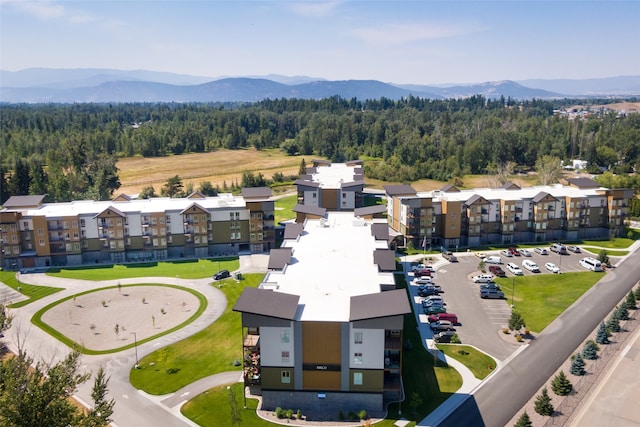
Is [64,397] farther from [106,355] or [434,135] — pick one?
[434,135]

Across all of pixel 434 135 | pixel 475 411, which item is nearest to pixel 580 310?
pixel 475 411

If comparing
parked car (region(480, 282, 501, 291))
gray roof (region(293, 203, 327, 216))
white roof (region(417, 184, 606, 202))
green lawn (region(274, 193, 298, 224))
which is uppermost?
white roof (region(417, 184, 606, 202))

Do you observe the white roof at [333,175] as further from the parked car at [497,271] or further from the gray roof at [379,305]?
the gray roof at [379,305]

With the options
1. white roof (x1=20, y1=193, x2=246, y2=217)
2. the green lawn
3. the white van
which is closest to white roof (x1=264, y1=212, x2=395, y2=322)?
white roof (x1=20, y1=193, x2=246, y2=217)

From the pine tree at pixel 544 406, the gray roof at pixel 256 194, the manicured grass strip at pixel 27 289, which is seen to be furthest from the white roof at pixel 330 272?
the manicured grass strip at pixel 27 289

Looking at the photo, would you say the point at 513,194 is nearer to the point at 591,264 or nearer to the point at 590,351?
the point at 591,264

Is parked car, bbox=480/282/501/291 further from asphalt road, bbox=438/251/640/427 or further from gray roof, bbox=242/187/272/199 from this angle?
gray roof, bbox=242/187/272/199

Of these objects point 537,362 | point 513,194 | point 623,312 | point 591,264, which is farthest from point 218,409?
point 513,194
